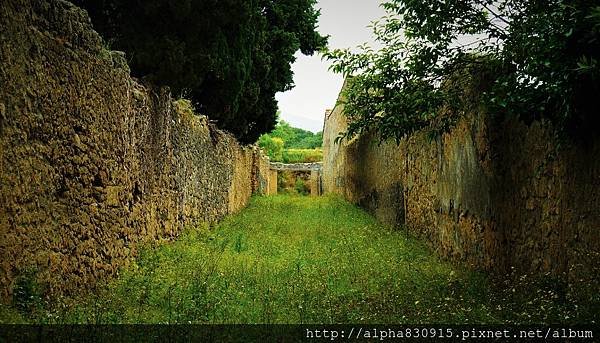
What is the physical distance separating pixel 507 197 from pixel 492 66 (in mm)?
1492

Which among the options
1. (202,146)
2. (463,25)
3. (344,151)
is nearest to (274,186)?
(344,151)

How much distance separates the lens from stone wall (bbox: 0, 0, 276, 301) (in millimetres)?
4273

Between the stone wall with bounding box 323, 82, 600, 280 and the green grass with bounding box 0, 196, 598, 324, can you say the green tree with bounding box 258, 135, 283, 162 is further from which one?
the green grass with bounding box 0, 196, 598, 324

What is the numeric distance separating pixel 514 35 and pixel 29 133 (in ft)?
13.7

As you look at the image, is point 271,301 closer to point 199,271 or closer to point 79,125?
point 199,271

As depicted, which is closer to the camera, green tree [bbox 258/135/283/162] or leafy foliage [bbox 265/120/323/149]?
green tree [bbox 258/135/283/162]

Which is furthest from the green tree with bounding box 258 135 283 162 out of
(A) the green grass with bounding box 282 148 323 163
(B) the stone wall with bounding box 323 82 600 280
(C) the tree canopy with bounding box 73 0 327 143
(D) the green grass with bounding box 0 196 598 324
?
(D) the green grass with bounding box 0 196 598 324

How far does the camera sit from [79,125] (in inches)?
220

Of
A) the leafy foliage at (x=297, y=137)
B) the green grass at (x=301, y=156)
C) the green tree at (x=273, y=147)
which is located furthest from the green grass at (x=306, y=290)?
the leafy foliage at (x=297, y=137)

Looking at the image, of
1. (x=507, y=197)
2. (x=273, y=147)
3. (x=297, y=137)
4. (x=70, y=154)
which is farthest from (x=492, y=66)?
(x=297, y=137)

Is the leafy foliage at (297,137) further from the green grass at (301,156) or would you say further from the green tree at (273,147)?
the green tree at (273,147)

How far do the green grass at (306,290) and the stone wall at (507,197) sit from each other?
14.1 inches

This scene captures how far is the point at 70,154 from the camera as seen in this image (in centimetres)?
535

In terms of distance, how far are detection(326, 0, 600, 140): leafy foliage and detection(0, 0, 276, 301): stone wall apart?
8.92 ft
